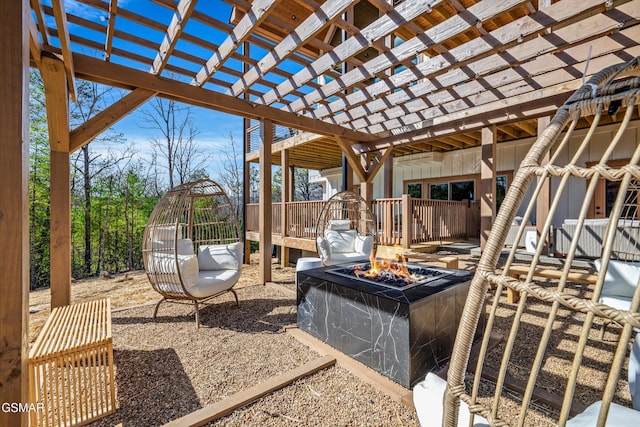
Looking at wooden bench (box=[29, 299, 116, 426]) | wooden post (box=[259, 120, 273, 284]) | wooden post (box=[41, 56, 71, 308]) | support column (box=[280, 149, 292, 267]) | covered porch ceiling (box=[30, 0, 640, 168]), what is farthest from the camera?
support column (box=[280, 149, 292, 267])

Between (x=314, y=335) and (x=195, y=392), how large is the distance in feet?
4.01

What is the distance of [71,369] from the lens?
80.3 inches

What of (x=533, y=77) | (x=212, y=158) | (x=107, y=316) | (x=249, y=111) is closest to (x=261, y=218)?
(x=249, y=111)

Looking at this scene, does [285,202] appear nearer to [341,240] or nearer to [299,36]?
[341,240]

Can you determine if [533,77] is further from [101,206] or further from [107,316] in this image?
[101,206]

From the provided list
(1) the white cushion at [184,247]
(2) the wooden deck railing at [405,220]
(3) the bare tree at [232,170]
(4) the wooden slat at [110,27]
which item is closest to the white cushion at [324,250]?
(2) the wooden deck railing at [405,220]

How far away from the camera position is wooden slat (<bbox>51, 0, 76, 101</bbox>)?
233cm

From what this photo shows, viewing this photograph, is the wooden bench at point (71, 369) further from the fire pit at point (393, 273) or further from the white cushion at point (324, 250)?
the white cushion at point (324, 250)

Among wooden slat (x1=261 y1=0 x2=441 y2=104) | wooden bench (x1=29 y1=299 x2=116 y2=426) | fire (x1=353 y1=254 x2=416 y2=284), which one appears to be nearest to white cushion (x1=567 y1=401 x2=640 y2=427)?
fire (x1=353 y1=254 x2=416 y2=284)

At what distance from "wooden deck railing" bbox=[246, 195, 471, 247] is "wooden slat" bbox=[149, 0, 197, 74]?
4.30 meters

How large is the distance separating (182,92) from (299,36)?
1982 millimetres

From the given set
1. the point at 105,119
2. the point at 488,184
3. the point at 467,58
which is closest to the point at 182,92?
the point at 105,119

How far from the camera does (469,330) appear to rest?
0.99m

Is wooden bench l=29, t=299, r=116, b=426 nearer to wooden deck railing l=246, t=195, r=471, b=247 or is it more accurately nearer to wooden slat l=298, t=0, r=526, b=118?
wooden slat l=298, t=0, r=526, b=118
